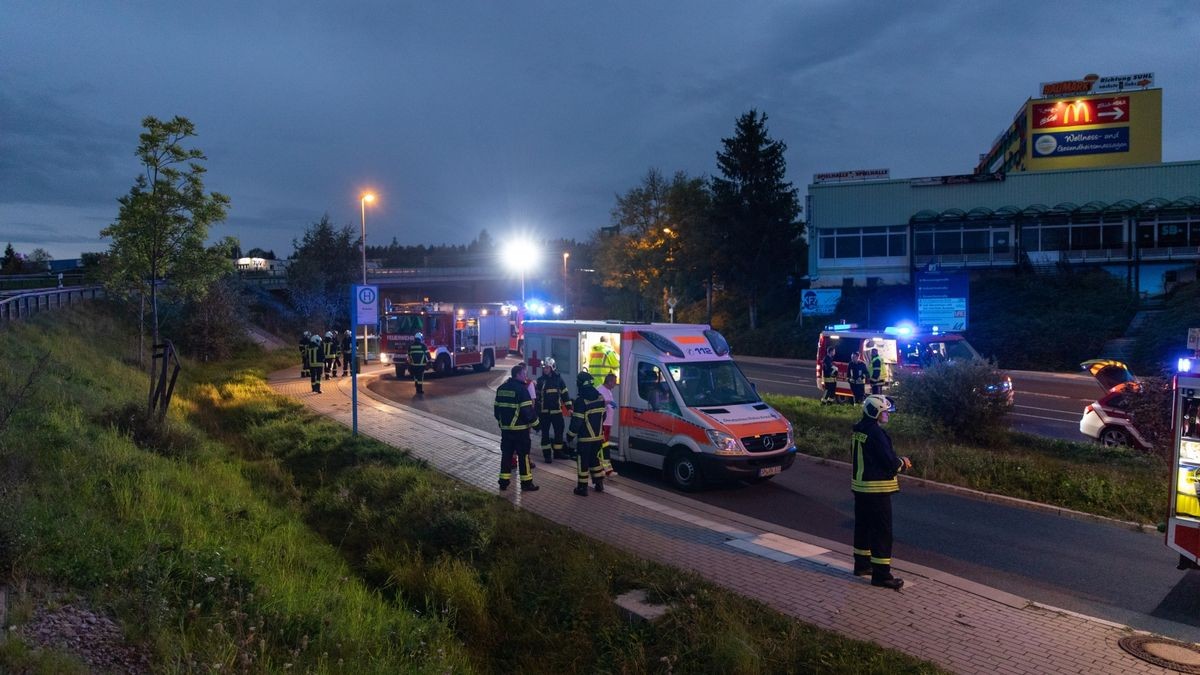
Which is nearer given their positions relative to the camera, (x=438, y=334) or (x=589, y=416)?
(x=589, y=416)

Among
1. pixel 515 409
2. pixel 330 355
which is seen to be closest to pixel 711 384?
pixel 515 409

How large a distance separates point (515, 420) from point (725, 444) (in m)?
2.87

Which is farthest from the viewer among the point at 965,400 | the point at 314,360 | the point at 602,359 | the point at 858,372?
the point at 314,360

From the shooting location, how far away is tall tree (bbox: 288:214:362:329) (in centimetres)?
4738

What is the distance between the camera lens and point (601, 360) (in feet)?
45.3

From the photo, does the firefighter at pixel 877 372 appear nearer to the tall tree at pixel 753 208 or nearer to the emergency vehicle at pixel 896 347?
the emergency vehicle at pixel 896 347

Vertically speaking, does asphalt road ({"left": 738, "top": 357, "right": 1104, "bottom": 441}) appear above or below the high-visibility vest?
below

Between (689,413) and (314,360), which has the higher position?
(314,360)

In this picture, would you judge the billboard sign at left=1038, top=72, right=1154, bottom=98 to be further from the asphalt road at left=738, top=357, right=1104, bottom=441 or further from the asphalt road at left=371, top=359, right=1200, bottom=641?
the asphalt road at left=371, top=359, right=1200, bottom=641

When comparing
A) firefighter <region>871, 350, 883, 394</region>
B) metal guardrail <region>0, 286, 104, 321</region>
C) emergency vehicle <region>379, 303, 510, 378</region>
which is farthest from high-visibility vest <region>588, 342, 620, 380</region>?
metal guardrail <region>0, 286, 104, 321</region>

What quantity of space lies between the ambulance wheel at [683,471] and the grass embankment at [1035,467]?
332cm

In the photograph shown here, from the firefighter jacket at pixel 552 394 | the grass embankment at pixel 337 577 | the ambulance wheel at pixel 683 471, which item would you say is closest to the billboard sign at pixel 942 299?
the ambulance wheel at pixel 683 471

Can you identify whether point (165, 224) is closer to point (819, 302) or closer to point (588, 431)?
point (588, 431)

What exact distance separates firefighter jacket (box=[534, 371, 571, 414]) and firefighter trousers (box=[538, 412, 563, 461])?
397mm
